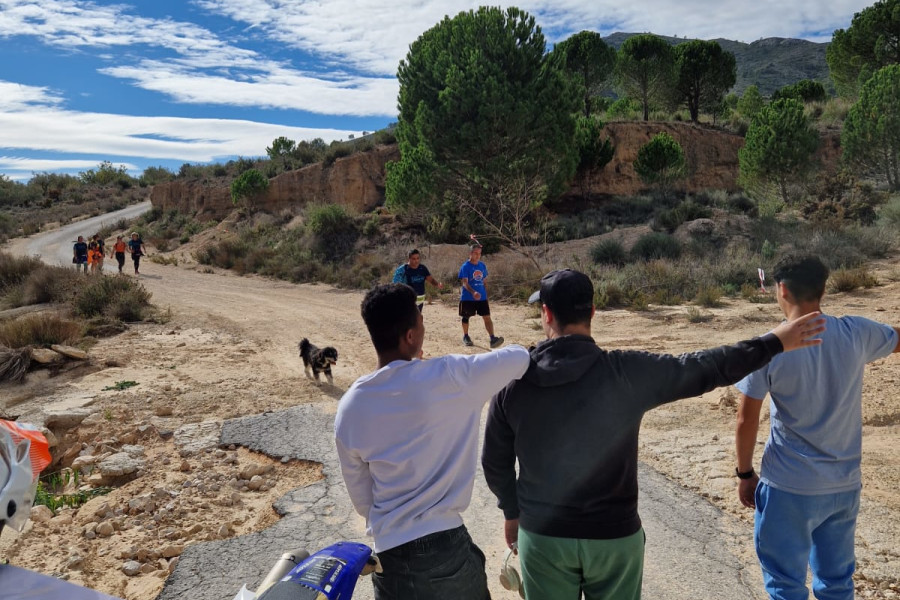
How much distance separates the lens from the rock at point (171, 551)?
4270 mm

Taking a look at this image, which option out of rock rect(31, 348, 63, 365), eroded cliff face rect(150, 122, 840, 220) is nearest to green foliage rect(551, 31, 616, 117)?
eroded cliff face rect(150, 122, 840, 220)

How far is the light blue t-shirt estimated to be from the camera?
8.21 ft

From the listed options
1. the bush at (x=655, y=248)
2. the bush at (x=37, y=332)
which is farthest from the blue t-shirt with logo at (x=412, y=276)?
the bush at (x=655, y=248)

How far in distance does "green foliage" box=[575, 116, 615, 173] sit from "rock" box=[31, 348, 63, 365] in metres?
25.6

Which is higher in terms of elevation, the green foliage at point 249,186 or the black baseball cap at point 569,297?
the green foliage at point 249,186

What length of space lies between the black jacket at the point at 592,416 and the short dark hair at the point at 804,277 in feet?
1.59

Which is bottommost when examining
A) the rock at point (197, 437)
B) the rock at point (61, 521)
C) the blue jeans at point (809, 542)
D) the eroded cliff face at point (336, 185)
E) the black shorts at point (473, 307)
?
the rock at point (61, 521)

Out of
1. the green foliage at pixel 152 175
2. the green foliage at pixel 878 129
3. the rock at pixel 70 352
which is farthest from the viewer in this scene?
the green foliage at pixel 152 175

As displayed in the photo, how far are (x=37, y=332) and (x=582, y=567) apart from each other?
1127 centimetres

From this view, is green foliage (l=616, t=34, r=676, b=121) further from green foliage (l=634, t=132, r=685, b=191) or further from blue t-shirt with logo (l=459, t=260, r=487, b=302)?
blue t-shirt with logo (l=459, t=260, r=487, b=302)

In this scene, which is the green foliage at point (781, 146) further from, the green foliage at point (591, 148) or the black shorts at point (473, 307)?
the black shorts at point (473, 307)

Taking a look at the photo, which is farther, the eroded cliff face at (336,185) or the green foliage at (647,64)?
the green foliage at (647,64)

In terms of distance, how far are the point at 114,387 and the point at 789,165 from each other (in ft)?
83.8

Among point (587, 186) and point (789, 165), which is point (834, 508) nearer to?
point (789, 165)
